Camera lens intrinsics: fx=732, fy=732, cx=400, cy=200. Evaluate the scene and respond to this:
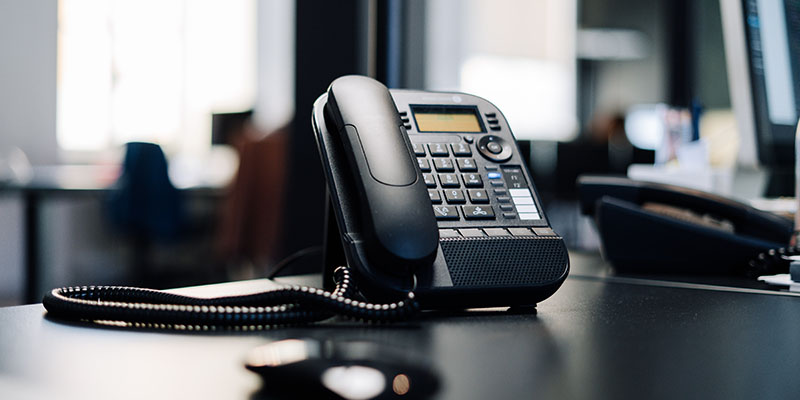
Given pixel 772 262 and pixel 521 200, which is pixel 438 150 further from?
pixel 772 262

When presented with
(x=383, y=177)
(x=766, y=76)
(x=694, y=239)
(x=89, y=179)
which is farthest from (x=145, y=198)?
(x=383, y=177)

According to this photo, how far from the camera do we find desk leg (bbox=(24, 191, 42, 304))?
10.1 ft

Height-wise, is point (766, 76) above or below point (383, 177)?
above

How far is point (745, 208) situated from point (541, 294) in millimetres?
433

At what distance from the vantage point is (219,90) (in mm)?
5281

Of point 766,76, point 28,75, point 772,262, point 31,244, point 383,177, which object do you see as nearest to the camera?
point 383,177

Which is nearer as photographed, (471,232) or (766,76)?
(471,232)

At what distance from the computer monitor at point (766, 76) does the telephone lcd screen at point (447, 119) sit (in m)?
0.60

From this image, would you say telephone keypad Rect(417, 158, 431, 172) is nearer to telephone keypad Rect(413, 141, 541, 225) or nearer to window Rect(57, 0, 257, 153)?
telephone keypad Rect(413, 141, 541, 225)

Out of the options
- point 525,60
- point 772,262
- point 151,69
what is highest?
point 525,60

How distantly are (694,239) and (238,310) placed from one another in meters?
0.51

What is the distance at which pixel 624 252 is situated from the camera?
2.50 feet

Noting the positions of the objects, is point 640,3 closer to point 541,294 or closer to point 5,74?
point 5,74

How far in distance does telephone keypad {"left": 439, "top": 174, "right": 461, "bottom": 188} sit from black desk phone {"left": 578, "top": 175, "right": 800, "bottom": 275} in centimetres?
30
